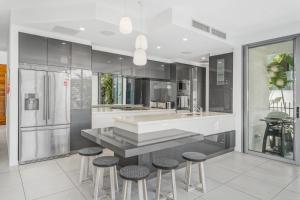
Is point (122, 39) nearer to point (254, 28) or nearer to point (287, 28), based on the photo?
point (254, 28)

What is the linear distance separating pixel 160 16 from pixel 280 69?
124 inches

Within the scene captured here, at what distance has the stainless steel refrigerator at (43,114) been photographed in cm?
377

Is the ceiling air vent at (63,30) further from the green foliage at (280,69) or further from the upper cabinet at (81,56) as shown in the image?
the green foliage at (280,69)

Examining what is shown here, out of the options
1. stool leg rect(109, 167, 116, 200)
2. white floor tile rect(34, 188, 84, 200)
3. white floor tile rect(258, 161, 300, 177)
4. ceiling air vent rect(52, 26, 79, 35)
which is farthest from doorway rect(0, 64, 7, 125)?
white floor tile rect(258, 161, 300, 177)

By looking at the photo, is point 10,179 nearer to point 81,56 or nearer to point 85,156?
point 85,156

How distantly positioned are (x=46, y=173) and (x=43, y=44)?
8.63ft

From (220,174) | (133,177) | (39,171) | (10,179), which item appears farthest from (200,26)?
(10,179)

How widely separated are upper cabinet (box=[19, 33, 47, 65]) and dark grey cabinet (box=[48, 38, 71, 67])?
0.10 metres

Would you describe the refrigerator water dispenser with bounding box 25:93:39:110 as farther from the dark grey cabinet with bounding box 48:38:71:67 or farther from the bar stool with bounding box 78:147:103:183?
the bar stool with bounding box 78:147:103:183

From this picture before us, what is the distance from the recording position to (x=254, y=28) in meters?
4.30

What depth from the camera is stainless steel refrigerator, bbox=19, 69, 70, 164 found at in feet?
12.4

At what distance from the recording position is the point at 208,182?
3.12 meters

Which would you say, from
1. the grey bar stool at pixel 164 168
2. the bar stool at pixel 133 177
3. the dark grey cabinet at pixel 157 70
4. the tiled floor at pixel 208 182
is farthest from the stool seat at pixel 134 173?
the dark grey cabinet at pixel 157 70

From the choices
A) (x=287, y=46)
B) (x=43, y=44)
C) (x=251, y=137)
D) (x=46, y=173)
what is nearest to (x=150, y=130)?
A: (x=46, y=173)
